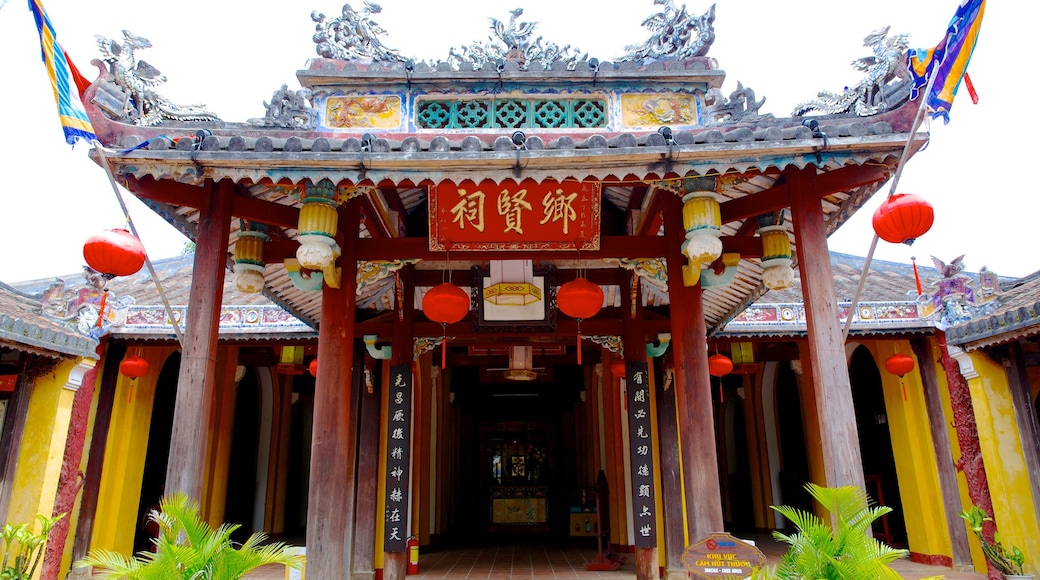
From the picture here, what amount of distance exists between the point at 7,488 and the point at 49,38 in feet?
21.5

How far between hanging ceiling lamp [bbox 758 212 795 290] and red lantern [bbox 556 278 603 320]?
72.2 inches

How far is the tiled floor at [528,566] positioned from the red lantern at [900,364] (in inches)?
126

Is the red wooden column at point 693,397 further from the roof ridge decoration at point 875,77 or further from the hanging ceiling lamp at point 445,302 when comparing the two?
the hanging ceiling lamp at point 445,302

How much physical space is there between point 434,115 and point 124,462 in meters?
9.08

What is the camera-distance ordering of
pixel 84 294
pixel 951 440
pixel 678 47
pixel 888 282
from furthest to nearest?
pixel 888 282
pixel 951 440
pixel 84 294
pixel 678 47

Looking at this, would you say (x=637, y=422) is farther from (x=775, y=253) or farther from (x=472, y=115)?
(x=472, y=115)

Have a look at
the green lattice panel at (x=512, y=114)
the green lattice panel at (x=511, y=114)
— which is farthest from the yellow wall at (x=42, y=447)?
the green lattice panel at (x=511, y=114)

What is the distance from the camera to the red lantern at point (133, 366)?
11.0 m

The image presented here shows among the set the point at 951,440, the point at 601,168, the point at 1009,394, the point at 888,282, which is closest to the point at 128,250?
the point at 601,168

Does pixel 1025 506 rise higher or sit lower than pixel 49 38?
lower

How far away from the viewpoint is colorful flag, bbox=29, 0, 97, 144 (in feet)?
16.6

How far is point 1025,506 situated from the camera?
28.7 feet

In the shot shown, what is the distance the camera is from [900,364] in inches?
439

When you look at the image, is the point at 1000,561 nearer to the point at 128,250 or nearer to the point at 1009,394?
the point at 1009,394
